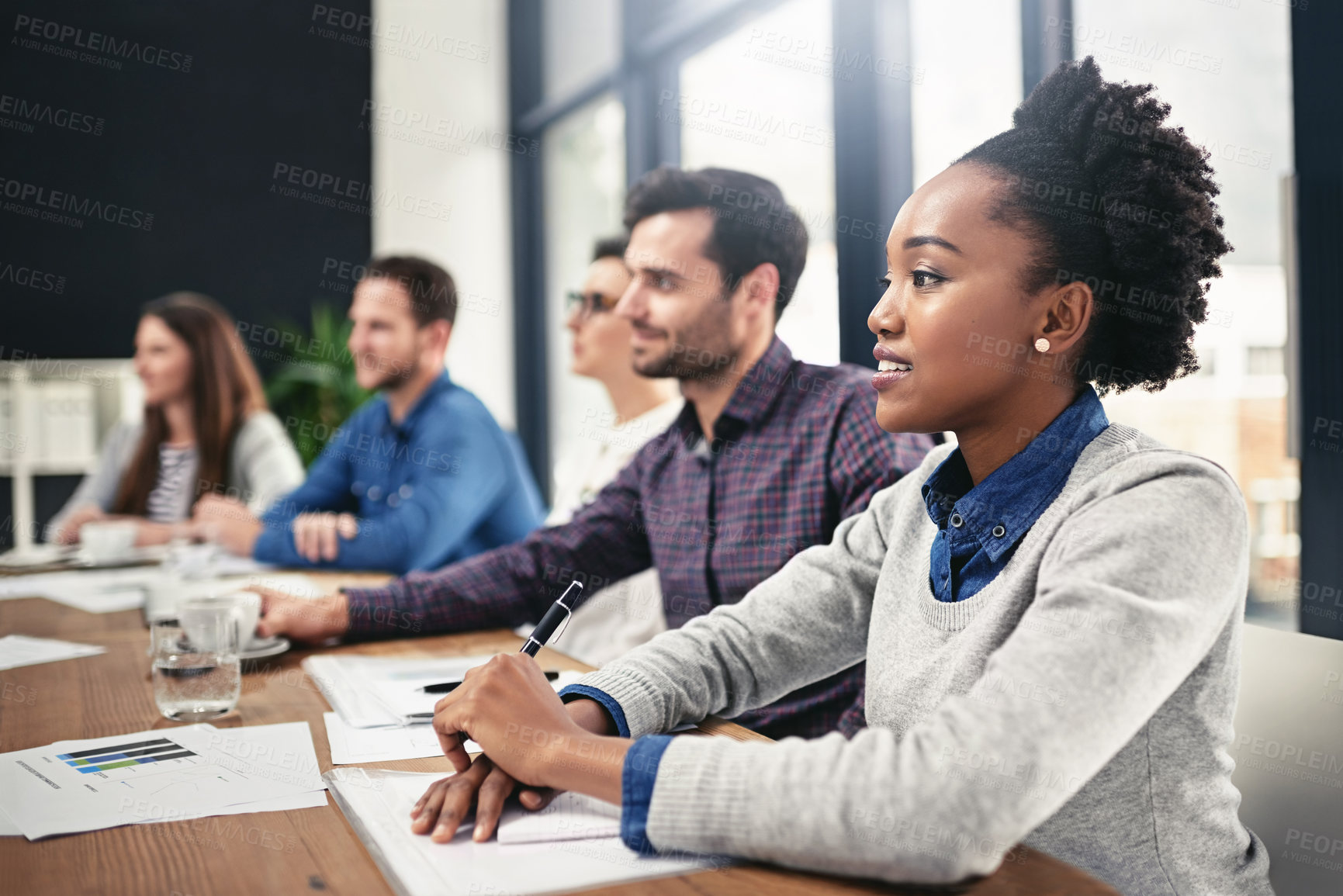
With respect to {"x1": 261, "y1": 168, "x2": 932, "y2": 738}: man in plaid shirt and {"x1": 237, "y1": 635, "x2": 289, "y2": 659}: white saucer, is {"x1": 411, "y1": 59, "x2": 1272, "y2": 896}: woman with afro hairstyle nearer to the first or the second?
{"x1": 261, "y1": 168, "x2": 932, "y2": 738}: man in plaid shirt

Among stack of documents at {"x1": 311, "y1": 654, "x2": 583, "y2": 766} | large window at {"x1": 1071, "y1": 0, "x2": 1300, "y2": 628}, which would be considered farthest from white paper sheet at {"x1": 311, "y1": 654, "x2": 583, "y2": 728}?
large window at {"x1": 1071, "y1": 0, "x2": 1300, "y2": 628}

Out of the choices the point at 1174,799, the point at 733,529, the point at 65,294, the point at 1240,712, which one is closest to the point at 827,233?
the point at 733,529

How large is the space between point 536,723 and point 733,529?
0.83 metres

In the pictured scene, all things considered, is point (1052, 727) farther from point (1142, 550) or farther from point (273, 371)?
point (273, 371)

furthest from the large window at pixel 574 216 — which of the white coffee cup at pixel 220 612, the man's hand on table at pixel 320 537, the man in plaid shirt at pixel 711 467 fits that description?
the white coffee cup at pixel 220 612

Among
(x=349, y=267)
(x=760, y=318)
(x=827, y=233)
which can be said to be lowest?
(x=760, y=318)

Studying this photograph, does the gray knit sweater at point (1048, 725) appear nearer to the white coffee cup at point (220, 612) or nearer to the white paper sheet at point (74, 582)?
the white coffee cup at point (220, 612)

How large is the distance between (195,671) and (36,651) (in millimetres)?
600

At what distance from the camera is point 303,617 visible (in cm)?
168

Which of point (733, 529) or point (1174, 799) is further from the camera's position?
point (733, 529)

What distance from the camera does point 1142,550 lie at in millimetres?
812

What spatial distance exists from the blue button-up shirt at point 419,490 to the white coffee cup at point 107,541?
1.10 feet

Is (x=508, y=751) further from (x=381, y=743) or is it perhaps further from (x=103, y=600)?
(x=103, y=600)

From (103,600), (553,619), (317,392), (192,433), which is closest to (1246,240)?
(553,619)
